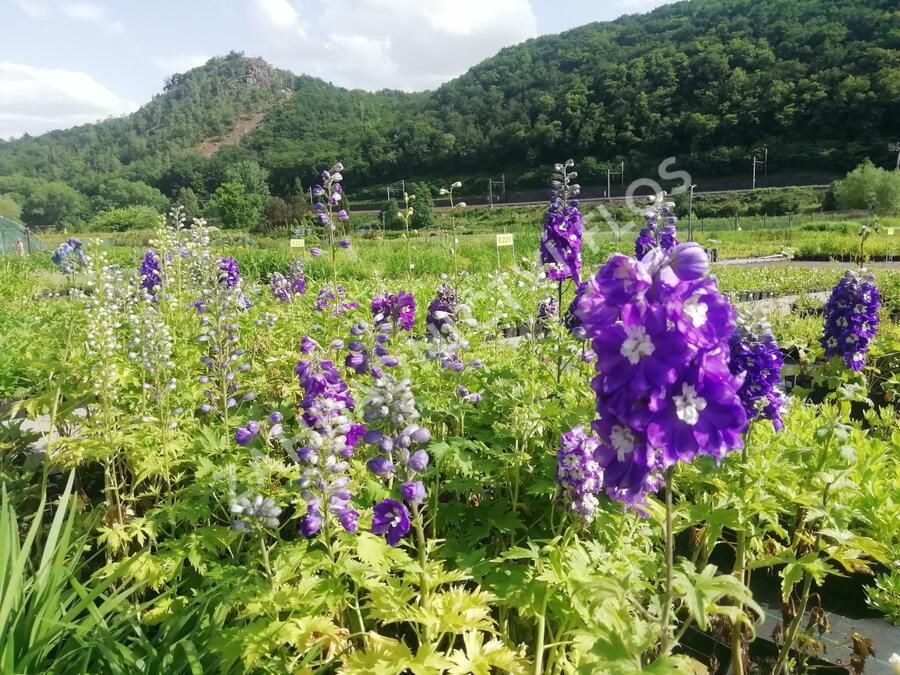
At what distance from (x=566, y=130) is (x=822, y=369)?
91107 mm

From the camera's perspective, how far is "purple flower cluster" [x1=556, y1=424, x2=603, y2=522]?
86.6 inches

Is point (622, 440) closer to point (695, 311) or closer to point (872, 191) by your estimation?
point (695, 311)

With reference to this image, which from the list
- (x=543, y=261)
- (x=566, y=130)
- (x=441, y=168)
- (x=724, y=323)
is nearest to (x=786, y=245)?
(x=543, y=261)

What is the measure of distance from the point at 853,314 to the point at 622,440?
3.66m

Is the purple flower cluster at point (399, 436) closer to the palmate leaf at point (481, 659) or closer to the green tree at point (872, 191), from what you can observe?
the palmate leaf at point (481, 659)

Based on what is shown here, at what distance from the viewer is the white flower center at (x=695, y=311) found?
1188 mm

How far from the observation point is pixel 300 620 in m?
1.82

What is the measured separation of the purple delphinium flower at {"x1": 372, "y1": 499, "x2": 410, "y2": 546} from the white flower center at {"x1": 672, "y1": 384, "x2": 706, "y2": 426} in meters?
1.10

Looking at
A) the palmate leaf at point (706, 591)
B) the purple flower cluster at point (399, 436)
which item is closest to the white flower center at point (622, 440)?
the palmate leaf at point (706, 591)

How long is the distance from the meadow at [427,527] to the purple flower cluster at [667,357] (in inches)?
0.8

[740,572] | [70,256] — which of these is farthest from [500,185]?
[740,572]

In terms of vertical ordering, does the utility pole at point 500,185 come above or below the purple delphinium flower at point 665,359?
above

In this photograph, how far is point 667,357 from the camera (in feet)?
3.96

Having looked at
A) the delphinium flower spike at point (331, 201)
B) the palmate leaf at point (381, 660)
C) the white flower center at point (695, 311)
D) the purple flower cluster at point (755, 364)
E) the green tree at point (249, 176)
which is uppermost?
the green tree at point (249, 176)
